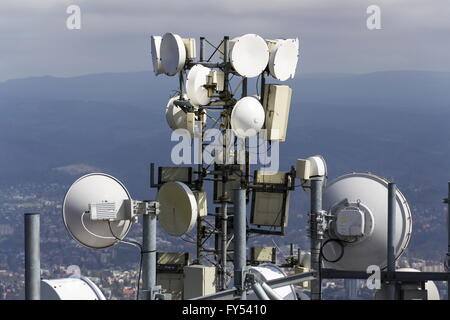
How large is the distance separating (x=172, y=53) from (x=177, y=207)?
407 centimetres

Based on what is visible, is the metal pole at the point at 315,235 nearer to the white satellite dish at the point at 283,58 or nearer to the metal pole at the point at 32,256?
the white satellite dish at the point at 283,58

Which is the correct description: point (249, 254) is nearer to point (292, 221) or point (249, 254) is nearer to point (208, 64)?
point (208, 64)

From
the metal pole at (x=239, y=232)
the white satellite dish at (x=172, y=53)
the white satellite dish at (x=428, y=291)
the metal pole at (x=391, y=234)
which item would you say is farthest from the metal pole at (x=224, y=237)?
the metal pole at (x=239, y=232)

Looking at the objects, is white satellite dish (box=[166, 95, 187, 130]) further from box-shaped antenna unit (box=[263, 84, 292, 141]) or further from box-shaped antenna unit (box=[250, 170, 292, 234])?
box-shaped antenna unit (box=[250, 170, 292, 234])

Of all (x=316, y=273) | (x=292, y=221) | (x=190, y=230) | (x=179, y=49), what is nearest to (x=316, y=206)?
(x=316, y=273)

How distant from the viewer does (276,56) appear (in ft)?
92.5

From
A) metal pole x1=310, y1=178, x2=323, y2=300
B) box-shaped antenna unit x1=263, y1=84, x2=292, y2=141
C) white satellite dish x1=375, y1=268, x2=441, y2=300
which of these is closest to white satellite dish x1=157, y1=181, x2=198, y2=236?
box-shaped antenna unit x1=263, y1=84, x2=292, y2=141

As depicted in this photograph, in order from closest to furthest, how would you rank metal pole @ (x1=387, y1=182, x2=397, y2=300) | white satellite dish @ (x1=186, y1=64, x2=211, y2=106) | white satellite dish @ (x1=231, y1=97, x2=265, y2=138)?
metal pole @ (x1=387, y1=182, x2=397, y2=300) → white satellite dish @ (x1=231, y1=97, x2=265, y2=138) → white satellite dish @ (x1=186, y1=64, x2=211, y2=106)

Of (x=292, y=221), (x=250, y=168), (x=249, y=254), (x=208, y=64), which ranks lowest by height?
(x=292, y=221)

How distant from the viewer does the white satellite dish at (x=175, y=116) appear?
98.7 feet

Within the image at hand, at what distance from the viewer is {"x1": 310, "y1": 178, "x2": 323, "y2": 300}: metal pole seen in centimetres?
2352

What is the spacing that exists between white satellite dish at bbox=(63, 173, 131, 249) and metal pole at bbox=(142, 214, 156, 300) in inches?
23.3

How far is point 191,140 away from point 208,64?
2.11 metres

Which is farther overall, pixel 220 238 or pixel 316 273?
pixel 220 238
